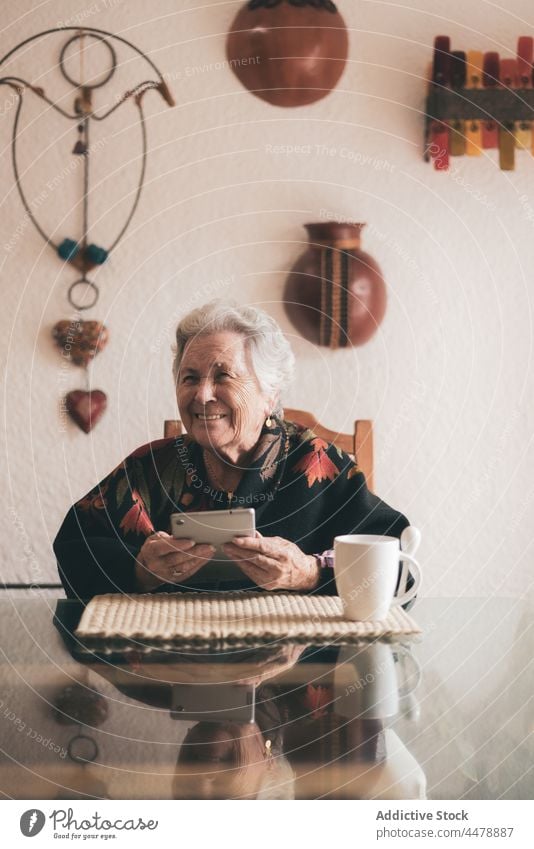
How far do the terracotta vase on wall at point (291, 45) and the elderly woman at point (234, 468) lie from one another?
94 cm

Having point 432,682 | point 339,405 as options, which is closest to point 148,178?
point 339,405

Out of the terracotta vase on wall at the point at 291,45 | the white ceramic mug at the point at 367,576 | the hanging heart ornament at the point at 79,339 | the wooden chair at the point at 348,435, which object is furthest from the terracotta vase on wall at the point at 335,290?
the white ceramic mug at the point at 367,576

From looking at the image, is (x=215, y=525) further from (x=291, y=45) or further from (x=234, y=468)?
(x=291, y=45)

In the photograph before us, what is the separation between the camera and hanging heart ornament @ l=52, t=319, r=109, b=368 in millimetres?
2121

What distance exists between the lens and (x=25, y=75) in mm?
2090

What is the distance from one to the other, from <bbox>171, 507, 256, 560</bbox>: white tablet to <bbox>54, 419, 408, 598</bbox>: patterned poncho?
19cm

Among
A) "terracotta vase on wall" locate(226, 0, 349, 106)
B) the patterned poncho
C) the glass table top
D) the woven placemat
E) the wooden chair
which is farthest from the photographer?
"terracotta vase on wall" locate(226, 0, 349, 106)

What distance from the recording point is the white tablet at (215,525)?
40.4 inches

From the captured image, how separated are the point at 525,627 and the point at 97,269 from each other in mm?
1403

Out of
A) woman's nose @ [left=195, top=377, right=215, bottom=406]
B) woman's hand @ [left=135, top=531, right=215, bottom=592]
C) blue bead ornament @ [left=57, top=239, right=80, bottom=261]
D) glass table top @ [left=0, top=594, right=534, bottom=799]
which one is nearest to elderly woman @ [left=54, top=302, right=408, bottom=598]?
woman's nose @ [left=195, top=377, right=215, bottom=406]

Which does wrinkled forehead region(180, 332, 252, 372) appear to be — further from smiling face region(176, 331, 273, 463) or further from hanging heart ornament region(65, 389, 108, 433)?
hanging heart ornament region(65, 389, 108, 433)

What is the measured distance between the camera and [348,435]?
1.60 m

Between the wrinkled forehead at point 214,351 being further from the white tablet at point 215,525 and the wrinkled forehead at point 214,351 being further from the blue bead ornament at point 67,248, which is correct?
the blue bead ornament at point 67,248

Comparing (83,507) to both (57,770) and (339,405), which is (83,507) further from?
(339,405)
